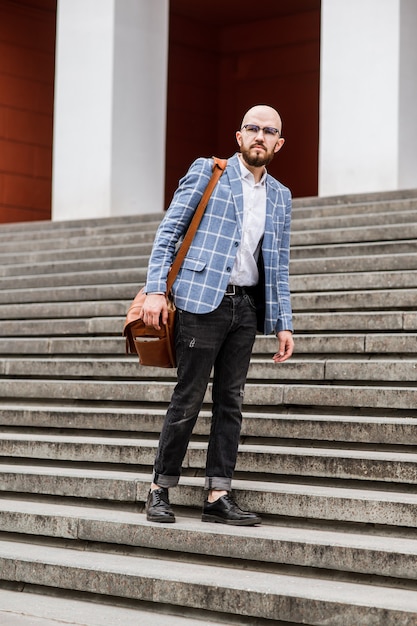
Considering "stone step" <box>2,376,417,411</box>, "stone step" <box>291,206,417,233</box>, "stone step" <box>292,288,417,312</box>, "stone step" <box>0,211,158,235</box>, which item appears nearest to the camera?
"stone step" <box>2,376,417,411</box>

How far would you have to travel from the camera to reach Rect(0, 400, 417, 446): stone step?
5.25 meters

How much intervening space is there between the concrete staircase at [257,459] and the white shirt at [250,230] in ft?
2.93

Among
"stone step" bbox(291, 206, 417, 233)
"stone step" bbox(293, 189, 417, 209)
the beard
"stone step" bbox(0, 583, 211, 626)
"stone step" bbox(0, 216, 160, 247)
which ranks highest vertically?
"stone step" bbox(293, 189, 417, 209)

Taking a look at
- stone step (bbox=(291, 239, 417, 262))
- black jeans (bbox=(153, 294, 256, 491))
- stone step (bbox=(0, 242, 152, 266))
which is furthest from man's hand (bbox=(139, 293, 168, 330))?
stone step (bbox=(0, 242, 152, 266))

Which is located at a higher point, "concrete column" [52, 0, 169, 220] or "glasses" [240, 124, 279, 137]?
"concrete column" [52, 0, 169, 220]

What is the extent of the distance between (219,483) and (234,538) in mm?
305

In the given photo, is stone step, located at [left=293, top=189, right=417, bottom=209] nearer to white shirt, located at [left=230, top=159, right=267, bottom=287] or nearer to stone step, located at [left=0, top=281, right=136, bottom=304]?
stone step, located at [left=0, top=281, right=136, bottom=304]

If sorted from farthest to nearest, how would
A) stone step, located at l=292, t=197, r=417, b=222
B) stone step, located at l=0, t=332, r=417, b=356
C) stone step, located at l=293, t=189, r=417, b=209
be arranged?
stone step, located at l=293, t=189, r=417, b=209 < stone step, located at l=292, t=197, r=417, b=222 < stone step, located at l=0, t=332, r=417, b=356

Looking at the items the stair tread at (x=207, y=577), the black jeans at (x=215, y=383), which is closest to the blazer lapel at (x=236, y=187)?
the black jeans at (x=215, y=383)

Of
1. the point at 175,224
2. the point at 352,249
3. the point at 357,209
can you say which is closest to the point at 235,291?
the point at 175,224

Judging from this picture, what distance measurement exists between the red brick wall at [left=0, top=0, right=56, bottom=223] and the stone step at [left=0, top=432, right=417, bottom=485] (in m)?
11.6

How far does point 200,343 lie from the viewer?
4.70 metres

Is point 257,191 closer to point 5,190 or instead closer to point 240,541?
point 240,541

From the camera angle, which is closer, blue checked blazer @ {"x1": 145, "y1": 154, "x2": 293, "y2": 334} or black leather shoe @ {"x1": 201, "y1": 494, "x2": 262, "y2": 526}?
blue checked blazer @ {"x1": 145, "y1": 154, "x2": 293, "y2": 334}
